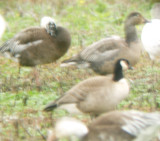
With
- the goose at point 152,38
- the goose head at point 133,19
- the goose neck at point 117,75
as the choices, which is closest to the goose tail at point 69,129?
the goose neck at point 117,75

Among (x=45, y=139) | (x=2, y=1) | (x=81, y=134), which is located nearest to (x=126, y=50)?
(x=45, y=139)

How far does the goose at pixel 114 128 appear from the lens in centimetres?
497

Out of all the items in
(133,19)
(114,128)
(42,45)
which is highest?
(133,19)

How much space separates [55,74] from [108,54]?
173 centimetres

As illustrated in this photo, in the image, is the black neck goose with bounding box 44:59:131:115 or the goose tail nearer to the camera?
the goose tail

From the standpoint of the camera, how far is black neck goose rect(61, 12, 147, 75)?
8.41 m

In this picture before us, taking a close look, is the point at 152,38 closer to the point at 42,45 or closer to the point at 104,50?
the point at 104,50

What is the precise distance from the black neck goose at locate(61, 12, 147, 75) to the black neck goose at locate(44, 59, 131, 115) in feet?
6.54

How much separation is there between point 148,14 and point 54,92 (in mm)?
7708

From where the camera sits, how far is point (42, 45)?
891cm

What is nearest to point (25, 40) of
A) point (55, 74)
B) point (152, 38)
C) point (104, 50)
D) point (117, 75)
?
point (55, 74)

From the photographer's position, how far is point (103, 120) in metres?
5.32

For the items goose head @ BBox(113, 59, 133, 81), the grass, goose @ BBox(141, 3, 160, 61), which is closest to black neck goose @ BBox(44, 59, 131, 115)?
goose head @ BBox(113, 59, 133, 81)

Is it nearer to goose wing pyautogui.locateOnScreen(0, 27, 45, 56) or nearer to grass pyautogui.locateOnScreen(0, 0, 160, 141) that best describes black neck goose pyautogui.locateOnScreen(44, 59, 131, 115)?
grass pyautogui.locateOnScreen(0, 0, 160, 141)
